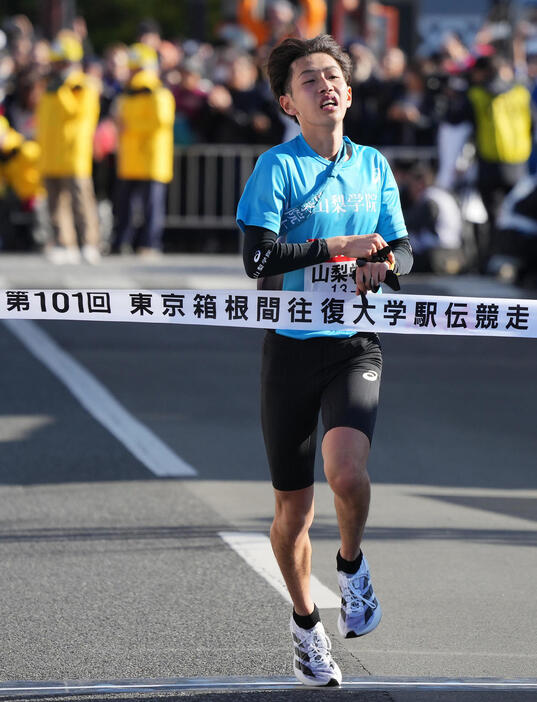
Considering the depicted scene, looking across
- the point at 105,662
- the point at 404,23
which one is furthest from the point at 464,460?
the point at 404,23

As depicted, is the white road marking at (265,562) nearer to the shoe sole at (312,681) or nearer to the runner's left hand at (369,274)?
the shoe sole at (312,681)

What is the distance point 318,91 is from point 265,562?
7.79ft

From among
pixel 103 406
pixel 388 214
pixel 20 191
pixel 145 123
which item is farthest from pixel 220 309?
pixel 20 191

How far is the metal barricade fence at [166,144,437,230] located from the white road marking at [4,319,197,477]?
6.67 m

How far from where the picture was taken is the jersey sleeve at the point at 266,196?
495cm

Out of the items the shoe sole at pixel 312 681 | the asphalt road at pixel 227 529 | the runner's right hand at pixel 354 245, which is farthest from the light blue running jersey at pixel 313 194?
the asphalt road at pixel 227 529

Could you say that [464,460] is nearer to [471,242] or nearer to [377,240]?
[377,240]

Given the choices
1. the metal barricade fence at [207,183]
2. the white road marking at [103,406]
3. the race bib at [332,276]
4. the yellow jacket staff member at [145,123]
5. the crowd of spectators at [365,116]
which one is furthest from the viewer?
the metal barricade fence at [207,183]

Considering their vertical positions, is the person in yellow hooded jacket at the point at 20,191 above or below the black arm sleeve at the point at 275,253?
below

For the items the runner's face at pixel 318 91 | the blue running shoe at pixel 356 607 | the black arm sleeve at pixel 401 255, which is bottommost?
the blue running shoe at pixel 356 607

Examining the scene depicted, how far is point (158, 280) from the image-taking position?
55.9ft

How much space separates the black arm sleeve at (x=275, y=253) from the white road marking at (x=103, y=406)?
370 centimetres

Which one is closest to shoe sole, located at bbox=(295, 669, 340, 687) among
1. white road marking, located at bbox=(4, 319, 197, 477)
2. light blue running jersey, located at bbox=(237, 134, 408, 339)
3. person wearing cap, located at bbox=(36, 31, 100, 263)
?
light blue running jersey, located at bbox=(237, 134, 408, 339)

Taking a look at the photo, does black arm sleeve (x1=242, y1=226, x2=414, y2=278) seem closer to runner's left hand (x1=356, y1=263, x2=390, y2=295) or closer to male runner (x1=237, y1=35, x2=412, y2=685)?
male runner (x1=237, y1=35, x2=412, y2=685)
